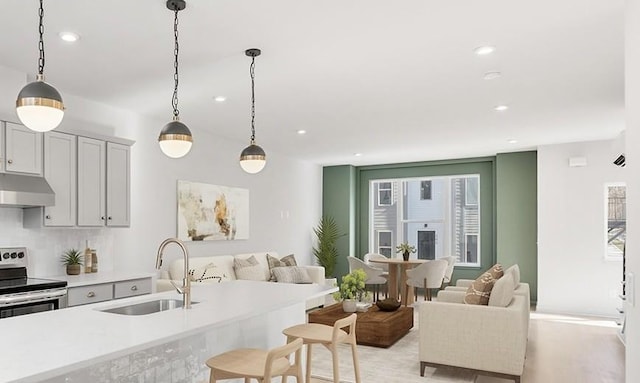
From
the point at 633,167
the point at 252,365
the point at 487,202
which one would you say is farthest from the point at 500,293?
the point at 487,202

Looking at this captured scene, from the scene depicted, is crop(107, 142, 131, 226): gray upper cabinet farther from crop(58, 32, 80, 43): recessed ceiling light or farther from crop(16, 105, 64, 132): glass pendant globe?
crop(16, 105, 64, 132): glass pendant globe

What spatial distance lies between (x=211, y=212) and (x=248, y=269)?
94cm

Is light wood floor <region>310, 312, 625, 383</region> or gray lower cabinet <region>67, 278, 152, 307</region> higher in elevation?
gray lower cabinet <region>67, 278, 152, 307</region>

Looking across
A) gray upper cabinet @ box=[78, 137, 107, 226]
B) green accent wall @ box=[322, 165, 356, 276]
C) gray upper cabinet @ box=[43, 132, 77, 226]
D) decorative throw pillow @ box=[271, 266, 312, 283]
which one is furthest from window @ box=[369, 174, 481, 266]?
gray upper cabinet @ box=[43, 132, 77, 226]

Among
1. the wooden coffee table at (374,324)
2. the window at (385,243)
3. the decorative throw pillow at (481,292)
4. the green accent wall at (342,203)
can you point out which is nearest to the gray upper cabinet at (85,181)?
the wooden coffee table at (374,324)

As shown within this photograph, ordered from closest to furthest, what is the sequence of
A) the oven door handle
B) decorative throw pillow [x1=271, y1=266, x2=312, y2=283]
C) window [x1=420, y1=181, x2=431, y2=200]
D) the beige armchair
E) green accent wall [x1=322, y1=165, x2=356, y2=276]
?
the oven door handle → the beige armchair → decorative throw pillow [x1=271, y1=266, x2=312, y2=283] → green accent wall [x1=322, y1=165, x2=356, y2=276] → window [x1=420, y1=181, x2=431, y2=200]

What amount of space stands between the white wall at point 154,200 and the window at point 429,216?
206cm

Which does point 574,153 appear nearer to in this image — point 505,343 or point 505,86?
point 505,86

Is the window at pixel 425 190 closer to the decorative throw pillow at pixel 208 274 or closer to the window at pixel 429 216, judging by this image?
the window at pixel 429 216

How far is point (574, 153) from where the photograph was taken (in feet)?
24.6

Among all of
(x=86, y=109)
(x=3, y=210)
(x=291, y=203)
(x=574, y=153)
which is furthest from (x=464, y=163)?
(x=3, y=210)

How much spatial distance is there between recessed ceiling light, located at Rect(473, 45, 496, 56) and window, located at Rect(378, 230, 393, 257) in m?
6.75

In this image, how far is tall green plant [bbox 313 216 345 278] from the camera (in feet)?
30.3

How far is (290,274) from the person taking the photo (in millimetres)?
7164
